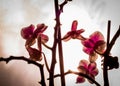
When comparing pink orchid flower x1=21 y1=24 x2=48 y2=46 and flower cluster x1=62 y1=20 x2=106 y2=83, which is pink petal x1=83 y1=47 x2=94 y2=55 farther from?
pink orchid flower x1=21 y1=24 x2=48 y2=46

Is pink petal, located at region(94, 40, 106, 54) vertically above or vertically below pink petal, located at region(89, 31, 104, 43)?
below

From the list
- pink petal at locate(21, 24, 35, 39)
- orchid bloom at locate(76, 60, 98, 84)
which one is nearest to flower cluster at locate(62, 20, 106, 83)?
orchid bloom at locate(76, 60, 98, 84)

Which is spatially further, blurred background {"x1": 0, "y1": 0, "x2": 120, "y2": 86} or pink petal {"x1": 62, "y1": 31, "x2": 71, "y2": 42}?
blurred background {"x1": 0, "y1": 0, "x2": 120, "y2": 86}

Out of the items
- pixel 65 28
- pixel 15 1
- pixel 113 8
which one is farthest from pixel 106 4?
pixel 15 1

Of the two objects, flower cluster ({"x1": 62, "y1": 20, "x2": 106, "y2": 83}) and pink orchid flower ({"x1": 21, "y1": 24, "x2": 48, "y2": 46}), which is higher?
pink orchid flower ({"x1": 21, "y1": 24, "x2": 48, "y2": 46})

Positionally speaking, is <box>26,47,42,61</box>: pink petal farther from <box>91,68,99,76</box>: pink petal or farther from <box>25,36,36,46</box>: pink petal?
<box>91,68,99,76</box>: pink petal

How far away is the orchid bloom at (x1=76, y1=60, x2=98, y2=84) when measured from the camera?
2.57 feet

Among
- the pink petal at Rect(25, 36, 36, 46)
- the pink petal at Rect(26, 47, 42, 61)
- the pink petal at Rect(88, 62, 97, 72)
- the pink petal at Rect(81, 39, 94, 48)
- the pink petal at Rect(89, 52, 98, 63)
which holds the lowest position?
the pink petal at Rect(88, 62, 97, 72)

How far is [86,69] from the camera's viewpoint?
792 millimetres

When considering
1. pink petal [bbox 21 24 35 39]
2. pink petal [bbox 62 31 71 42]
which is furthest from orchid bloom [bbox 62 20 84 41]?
pink petal [bbox 21 24 35 39]

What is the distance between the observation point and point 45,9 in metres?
0.88

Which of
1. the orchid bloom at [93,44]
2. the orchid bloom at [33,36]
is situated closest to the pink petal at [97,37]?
the orchid bloom at [93,44]

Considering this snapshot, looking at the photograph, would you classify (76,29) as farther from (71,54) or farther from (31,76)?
(31,76)

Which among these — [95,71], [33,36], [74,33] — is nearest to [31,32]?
[33,36]
